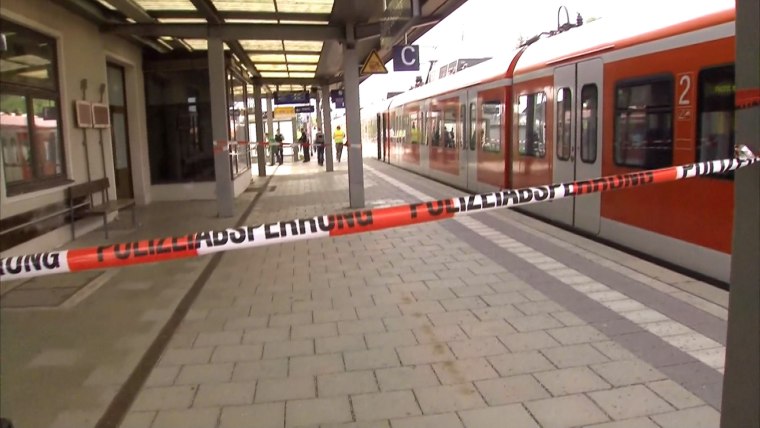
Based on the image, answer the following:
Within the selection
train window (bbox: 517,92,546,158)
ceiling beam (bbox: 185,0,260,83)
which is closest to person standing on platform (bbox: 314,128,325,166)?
ceiling beam (bbox: 185,0,260,83)

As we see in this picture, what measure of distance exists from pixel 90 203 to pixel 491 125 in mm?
6820

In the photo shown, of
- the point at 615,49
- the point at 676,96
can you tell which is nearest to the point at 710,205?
the point at 676,96

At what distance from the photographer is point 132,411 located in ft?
11.1

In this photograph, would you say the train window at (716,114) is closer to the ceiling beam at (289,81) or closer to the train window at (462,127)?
the train window at (462,127)

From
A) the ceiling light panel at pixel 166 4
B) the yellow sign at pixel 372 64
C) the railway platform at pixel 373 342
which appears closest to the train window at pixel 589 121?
the railway platform at pixel 373 342

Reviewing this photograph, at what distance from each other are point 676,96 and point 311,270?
4.01m

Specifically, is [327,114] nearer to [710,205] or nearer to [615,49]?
[615,49]

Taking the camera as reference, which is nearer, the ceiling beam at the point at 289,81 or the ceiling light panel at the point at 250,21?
the ceiling light panel at the point at 250,21

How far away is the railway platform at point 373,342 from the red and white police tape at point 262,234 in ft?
3.92

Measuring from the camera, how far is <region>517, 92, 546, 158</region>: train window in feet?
29.1

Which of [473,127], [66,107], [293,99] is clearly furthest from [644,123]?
[293,99]

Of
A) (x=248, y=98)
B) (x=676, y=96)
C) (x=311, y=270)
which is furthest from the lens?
(x=248, y=98)

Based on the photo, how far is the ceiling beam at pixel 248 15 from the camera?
9.48 metres

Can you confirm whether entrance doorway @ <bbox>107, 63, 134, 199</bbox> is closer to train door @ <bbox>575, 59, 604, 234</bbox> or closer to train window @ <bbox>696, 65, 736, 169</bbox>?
train door @ <bbox>575, 59, 604, 234</bbox>
